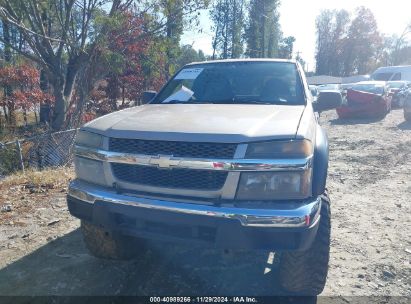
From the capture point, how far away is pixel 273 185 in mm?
2311

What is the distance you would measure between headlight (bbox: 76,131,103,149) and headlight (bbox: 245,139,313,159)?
1238 millimetres

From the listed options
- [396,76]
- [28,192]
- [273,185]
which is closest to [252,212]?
[273,185]

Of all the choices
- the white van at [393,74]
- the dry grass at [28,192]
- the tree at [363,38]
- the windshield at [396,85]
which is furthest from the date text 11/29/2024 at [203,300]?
the tree at [363,38]

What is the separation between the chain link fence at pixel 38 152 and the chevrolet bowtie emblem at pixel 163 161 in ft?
16.5

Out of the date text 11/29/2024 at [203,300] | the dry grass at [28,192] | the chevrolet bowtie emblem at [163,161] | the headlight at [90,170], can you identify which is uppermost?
the chevrolet bowtie emblem at [163,161]

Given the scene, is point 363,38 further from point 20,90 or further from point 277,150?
point 277,150

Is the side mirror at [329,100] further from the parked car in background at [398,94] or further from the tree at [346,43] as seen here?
the tree at [346,43]

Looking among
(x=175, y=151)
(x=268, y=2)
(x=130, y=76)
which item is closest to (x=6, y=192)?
(x=175, y=151)

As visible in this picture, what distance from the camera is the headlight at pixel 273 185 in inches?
90.5

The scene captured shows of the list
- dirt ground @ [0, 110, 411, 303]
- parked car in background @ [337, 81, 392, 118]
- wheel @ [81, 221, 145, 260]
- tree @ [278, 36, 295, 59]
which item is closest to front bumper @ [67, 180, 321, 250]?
wheel @ [81, 221, 145, 260]

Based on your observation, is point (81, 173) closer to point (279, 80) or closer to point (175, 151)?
point (175, 151)

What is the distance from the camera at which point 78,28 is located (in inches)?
314

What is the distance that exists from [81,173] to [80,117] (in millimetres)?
6263

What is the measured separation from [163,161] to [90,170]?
769 mm
